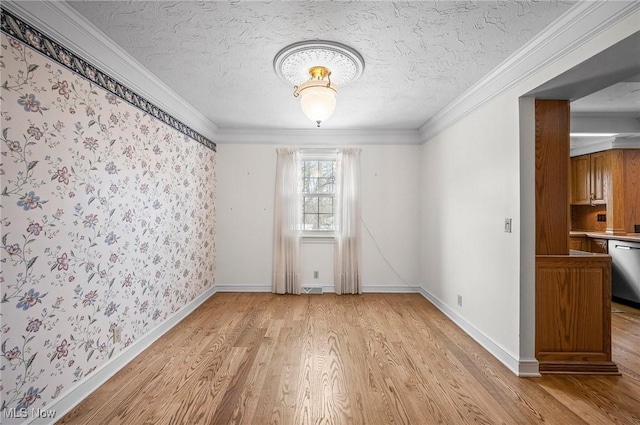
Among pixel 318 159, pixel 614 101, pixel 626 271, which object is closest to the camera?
pixel 614 101

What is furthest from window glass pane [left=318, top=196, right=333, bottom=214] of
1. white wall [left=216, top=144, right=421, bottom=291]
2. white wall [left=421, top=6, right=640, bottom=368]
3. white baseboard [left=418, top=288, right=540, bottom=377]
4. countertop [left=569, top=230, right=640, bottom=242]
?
countertop [left=569, top=230, right=640, bottom=242]

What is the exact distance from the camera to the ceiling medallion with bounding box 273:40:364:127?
200cm

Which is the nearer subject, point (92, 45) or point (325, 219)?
point (92, 45)

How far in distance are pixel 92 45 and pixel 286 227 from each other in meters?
2.85

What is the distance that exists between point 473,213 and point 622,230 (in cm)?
302

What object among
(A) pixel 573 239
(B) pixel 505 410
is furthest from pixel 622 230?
(B) pixel 505 410

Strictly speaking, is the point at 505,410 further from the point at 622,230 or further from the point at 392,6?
the point at 622,230

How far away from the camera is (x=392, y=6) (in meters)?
1.58

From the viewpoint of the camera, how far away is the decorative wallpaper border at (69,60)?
4.63 ft

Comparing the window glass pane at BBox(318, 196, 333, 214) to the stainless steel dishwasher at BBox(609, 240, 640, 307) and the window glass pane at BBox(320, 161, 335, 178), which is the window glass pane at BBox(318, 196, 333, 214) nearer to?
the window glass pane at BBox(320, 161, 335, 178)

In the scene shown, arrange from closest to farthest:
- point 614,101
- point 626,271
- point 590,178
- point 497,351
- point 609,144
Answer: point 497,351 < point 614,101 < point 626,271 < point 609,144 < point 590,178

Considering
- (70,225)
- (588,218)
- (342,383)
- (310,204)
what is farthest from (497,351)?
(588,218)

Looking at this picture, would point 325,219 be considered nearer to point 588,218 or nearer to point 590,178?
point 590,178

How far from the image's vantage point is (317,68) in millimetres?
2201
